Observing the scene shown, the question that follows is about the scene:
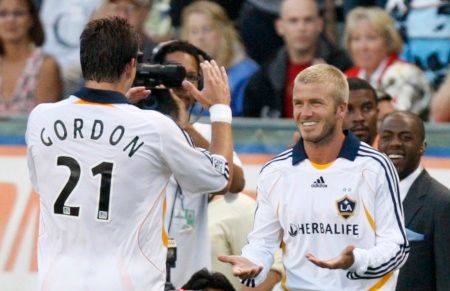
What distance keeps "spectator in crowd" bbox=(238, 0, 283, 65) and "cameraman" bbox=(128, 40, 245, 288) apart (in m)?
3.14

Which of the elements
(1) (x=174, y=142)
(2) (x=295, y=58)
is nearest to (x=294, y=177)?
(1) (x=174, y=142)

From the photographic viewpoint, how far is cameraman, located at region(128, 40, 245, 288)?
27.2ft

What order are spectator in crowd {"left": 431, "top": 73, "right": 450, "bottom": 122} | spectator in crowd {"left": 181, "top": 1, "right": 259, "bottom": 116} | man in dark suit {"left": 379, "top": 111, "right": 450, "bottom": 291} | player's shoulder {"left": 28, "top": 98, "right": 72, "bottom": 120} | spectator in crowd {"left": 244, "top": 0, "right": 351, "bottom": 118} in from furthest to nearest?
spectator in crowd {"left": 181, "top": 1, "right": 259, "bottom": 116} < spectator in crowd {"left": 244, "top": 0, "right": 351, "bottom": 118} < spectator in crowd {"left": 431, "top": 73, "right": 450, "bottom": 122} < man in dark suit {"left": 379, "top": 111, "right": 450, "bottom": 291} < player's shoulder {"left": 28, "top": 98, "right": 72, "bottom": 120}

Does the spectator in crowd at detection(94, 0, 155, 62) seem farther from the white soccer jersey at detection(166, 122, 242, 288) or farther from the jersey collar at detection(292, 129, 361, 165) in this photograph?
the jersey collar at detection(292, 129, 361, 165)

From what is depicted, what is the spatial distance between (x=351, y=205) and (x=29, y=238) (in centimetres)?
336

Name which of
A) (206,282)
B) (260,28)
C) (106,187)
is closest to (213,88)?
(106,187)

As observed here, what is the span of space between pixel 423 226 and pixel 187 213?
1.34 m

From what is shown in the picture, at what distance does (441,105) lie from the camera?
10.3 m

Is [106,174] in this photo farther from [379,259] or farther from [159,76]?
[379,259]

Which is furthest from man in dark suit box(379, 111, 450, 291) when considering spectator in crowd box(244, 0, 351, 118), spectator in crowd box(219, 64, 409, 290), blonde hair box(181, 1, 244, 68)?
blonde hair box(181, 1, 244, 68)

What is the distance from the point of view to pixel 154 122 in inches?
261

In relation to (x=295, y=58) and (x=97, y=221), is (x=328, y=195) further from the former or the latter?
(x=295, y=58)

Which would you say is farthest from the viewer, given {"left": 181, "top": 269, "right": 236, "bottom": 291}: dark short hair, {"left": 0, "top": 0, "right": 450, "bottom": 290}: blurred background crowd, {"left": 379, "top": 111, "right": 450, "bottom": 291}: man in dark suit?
{"left": 0, "top": 0, "right": 450, "bottom": 290}: blurred background crowd

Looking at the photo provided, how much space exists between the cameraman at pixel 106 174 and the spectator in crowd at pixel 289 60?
4267 mm
